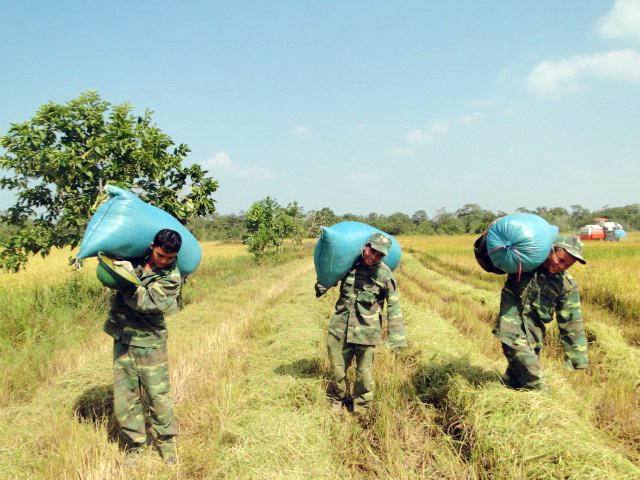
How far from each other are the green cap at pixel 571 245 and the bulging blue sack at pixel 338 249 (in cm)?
166

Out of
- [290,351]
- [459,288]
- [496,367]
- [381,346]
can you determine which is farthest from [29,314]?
[459,288]

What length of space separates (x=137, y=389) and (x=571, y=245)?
12.2 ft

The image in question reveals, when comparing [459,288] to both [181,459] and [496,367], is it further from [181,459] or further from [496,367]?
[181,459]

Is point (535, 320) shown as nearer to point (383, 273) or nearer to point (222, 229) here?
point (383, 273)

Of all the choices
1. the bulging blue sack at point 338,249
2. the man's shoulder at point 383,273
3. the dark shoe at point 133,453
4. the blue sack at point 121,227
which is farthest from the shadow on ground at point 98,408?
the man's shoulder at point 383,273

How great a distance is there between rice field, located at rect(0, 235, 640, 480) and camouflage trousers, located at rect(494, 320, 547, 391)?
0.24 metres

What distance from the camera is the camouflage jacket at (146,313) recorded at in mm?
2760

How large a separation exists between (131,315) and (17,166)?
5858 millimetres

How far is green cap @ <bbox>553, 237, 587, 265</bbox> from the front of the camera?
Result: 2982mm

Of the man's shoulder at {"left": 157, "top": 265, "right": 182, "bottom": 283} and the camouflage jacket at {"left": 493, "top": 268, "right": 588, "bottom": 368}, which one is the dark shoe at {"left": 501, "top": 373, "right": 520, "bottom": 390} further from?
the man's shoulder at {"left": 157, "top": 265, "right": 182, "bottom": 283}

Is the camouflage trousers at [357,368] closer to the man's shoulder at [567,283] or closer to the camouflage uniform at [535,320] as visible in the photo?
the camouflage uniform at [535,320]

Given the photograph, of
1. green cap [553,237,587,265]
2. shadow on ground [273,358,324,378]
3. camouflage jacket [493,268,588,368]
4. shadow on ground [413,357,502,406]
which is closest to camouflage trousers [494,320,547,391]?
camouflage jacket [493,268,588,368]

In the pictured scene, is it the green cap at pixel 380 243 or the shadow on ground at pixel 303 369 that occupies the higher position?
the green cap at pixel 380 243

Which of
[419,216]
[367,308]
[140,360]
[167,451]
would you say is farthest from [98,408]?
[419,216]
